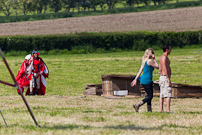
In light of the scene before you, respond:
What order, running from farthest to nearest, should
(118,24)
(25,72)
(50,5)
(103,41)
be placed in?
(50,5) < (118,24) < (103,41) < (25,72)

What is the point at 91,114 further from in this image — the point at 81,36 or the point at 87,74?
the point at 81,36

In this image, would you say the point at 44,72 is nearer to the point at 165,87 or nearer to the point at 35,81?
the point at 35,81

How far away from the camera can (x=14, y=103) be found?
11.5m

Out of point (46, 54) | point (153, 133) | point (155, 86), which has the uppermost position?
point (153, 133)

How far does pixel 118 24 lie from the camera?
6256 cm

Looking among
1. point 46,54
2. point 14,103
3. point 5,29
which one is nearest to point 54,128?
point 14,103

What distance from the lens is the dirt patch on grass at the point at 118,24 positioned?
56656 mm

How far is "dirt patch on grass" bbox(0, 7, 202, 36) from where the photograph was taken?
56.7m

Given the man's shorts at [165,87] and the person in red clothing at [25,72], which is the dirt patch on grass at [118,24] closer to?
the person in red clothing at [25,72]

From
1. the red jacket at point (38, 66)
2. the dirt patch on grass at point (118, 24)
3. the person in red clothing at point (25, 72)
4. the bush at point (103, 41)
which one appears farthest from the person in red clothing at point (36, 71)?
the dirt patch on grass at point (118, 24)

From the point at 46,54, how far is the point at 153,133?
37.7 meters

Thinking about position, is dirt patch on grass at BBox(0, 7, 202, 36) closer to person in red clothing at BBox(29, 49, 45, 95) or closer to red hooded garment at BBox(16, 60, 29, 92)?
person in red clothing at BBox(29, 49, 45, 95)

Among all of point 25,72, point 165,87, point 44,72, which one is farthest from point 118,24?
point 165,87

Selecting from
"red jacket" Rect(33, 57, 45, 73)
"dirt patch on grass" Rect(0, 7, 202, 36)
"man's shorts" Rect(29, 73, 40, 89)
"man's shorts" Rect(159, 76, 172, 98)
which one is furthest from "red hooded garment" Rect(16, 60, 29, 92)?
"dirt patch on grass" Rect(0, 7, 202, 36)
